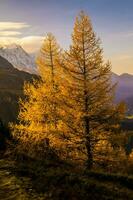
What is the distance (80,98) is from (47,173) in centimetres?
1240

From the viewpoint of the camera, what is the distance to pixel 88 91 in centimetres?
2383

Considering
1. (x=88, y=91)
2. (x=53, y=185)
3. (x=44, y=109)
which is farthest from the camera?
(x=44, y=109)

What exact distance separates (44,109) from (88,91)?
20.2ft

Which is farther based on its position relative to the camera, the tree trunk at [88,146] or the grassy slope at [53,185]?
the tree trunk at [88,146]

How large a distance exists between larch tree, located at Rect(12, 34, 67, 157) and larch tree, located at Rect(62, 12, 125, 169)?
110cm

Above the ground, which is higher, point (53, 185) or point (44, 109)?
point (44, 109)

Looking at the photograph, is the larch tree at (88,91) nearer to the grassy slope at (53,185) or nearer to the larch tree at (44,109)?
the larch tree at (44,109)

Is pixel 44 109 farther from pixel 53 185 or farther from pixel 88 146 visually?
pixel 53 185

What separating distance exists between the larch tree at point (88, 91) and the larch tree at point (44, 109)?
110 centimetres

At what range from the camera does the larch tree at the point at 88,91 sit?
23812mm

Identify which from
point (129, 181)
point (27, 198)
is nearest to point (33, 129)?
point (129, 181)

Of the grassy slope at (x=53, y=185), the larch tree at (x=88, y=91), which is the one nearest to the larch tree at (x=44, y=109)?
the larch tree at (x=88, y=91)

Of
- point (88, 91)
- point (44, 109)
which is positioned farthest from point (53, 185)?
point (44, 109)

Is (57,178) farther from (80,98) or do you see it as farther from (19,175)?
(80,98)
